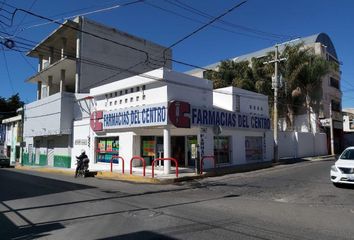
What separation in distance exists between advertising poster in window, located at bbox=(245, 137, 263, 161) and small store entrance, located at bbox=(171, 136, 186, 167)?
5580mm

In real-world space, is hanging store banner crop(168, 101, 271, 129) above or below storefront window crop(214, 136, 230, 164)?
above

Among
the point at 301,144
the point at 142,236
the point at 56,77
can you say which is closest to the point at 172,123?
the point at 142,236

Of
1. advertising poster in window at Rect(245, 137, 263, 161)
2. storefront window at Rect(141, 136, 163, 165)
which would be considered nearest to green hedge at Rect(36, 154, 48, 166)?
storefront window at Rect(141, 136, 163, 165)

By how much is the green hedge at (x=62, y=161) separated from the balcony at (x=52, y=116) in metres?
2.37

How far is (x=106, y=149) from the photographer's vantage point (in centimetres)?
2670

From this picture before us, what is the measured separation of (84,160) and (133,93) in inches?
Answer: 219

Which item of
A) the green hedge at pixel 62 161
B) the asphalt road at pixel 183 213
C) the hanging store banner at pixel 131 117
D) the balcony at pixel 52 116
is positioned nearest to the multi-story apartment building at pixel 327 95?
the hanging store banner at pixel 131 117

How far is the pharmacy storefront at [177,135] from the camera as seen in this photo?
69.7 feet

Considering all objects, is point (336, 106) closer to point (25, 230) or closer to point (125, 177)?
point (125, 177)

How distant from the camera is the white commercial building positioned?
2167cm

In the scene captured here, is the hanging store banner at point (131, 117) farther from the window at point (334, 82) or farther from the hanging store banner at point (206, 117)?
the window at point (334, 82)

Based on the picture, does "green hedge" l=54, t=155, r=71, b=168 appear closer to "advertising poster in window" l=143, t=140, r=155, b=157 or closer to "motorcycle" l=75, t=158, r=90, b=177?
"motorcycle" l=75, t=158, r=90, b=177

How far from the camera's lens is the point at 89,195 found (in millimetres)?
13344

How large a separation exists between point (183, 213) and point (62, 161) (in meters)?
26.4
